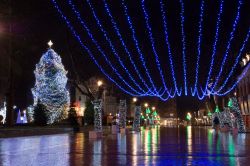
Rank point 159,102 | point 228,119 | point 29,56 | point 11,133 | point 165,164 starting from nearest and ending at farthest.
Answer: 1. point 165,164
2. point 11,133
3. point 228,119
4. point 29,56
5. point 159,102

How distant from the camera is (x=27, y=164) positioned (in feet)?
39.9

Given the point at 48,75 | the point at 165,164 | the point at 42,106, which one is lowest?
the point at 165,164

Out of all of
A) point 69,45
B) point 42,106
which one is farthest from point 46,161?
point 69,45

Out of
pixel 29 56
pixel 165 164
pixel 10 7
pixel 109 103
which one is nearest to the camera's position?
pixel 165 164

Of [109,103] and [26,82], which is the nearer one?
[26,82]

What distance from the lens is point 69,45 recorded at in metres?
44.0

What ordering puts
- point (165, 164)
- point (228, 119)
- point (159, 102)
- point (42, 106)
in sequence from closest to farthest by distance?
point (165, 164)
point (42, 106)
point (228, 119)
point (159, 102)

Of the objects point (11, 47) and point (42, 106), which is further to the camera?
point (42, 106)

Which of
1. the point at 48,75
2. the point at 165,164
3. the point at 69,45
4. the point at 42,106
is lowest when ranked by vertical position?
the point at 165,164

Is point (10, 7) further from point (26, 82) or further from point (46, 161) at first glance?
point (26, 82)

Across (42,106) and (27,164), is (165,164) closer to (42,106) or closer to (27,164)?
(27,164)

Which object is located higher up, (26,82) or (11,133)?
(26,82)

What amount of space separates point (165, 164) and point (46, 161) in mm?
3745

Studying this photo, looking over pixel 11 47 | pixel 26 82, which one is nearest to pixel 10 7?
pixel 11 47
